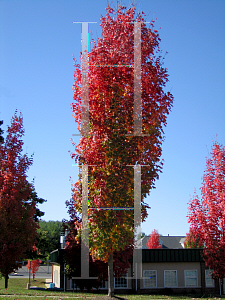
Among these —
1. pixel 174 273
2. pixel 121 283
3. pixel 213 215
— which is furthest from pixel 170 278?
pixel 213 215

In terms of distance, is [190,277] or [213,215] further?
[190,277]

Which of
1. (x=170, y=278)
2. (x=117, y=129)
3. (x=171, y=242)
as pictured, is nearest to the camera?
(x=117, y=129)

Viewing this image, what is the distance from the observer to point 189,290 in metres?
28.0

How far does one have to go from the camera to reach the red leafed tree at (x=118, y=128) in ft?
33.2

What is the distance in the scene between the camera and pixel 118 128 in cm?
1052

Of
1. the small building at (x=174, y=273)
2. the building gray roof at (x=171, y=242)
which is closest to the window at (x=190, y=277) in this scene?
the small building at (x=174, y=273)

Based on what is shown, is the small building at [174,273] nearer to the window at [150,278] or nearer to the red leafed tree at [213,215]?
the window at [150,278]

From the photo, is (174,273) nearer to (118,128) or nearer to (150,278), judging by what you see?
(150,278)

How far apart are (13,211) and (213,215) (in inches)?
394

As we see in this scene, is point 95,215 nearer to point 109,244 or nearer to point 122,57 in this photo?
point 109,244

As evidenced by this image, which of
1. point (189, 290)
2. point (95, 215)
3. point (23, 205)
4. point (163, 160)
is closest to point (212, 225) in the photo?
point (163, 160)

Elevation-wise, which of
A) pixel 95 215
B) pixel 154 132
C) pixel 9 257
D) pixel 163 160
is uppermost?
pixel 154 132

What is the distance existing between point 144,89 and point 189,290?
2284cm

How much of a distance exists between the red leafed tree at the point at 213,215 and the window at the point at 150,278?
1248 centimetres
